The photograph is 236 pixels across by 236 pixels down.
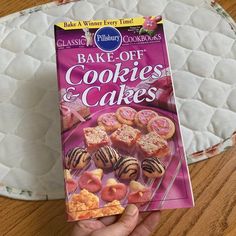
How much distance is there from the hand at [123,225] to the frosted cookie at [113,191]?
19 millimetres

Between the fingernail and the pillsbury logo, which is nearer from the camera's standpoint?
the fingernail

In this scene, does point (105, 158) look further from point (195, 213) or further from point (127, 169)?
point (195, 213)

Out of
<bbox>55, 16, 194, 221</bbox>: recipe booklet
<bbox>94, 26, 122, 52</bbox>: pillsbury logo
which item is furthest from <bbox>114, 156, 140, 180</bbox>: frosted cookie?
<bbox>94, 26, 122, 52</bbox>: pillsbury logo

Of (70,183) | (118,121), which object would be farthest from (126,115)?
(70,183)

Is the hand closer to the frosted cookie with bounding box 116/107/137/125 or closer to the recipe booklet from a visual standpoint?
the recipe booklet

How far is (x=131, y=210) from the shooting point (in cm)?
51

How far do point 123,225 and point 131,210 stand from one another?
0.02 meters

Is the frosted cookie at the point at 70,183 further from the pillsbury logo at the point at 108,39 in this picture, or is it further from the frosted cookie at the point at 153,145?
the pillsbury logo at the point at 108,39

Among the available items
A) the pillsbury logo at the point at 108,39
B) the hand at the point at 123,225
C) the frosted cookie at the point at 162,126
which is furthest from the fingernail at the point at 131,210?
the pillsbury logo at the point at 108,39

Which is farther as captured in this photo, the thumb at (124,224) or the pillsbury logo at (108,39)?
the pillsbury logo at (108,39)

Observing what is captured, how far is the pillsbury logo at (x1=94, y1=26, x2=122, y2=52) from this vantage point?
610 millimetres

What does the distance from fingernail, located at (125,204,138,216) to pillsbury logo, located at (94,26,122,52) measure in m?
0.23

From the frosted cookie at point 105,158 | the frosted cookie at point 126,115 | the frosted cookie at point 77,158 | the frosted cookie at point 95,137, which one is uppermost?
the frosted cookie at point 126,115

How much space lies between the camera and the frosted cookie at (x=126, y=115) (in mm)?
559
